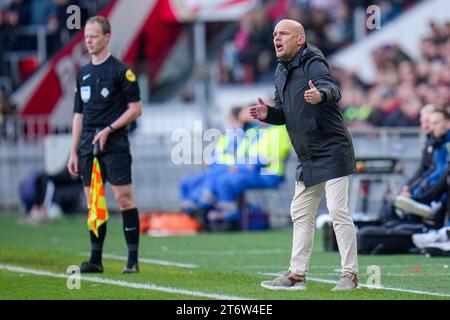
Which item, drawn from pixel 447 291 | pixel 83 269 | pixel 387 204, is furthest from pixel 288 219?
pixel 447 291

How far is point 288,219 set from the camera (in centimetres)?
1961

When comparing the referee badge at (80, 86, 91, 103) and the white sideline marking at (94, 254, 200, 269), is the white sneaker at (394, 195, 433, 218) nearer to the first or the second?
the white sideline marking at (94, 254, 200, 269)

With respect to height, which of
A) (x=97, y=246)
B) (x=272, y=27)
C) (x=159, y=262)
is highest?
(x=272, y=27)

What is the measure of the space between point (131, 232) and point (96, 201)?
438mm

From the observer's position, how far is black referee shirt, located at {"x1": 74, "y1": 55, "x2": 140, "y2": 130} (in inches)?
449

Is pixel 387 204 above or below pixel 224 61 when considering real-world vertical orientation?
below

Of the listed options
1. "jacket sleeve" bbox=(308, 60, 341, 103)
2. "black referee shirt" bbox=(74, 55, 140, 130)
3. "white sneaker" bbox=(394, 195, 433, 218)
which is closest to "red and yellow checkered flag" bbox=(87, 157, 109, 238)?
"black referee shirt" bbox=(74, 55, 140, 130)

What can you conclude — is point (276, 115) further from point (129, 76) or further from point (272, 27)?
point (272, 27)

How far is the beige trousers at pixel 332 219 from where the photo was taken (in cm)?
956

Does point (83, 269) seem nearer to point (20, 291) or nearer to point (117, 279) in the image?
point (117, 279)

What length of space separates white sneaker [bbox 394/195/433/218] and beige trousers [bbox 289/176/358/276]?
421 cm

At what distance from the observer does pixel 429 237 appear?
526 inches

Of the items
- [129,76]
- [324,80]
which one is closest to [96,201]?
[129,76]

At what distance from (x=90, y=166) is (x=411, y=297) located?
372 centimetres
